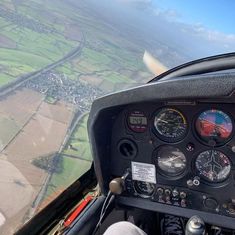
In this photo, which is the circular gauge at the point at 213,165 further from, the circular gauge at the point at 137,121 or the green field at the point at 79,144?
the green field at the point at 79,144

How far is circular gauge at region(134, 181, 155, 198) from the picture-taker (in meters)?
2.56

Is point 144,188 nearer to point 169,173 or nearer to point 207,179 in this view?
point 169,173

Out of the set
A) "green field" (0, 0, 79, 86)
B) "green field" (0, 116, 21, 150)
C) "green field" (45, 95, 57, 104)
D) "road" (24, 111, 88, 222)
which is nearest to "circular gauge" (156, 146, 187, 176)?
"road" (24, 111, 88, 222)

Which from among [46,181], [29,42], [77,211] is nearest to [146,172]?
[77,211]

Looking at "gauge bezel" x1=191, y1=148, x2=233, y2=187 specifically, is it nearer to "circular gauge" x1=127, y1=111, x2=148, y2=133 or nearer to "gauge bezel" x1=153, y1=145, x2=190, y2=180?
"gauge bezel" x1=153, y1=145, x2=190, y2=180

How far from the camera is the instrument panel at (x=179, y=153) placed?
7.64 ft

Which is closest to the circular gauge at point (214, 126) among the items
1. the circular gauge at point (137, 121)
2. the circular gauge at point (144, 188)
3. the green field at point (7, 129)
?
the circular gauge at point (137, 121)

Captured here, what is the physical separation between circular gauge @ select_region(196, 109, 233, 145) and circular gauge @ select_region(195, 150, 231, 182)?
0.08 meters

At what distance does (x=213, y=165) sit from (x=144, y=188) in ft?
1.57

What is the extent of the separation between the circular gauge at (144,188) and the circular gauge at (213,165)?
0.34m

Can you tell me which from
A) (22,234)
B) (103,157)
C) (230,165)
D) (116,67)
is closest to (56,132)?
(103,157)

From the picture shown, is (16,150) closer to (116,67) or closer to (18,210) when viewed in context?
(18,210)

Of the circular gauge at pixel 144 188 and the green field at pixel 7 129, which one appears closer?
the circular gauge at pixel 144 188

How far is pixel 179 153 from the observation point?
249 cm
